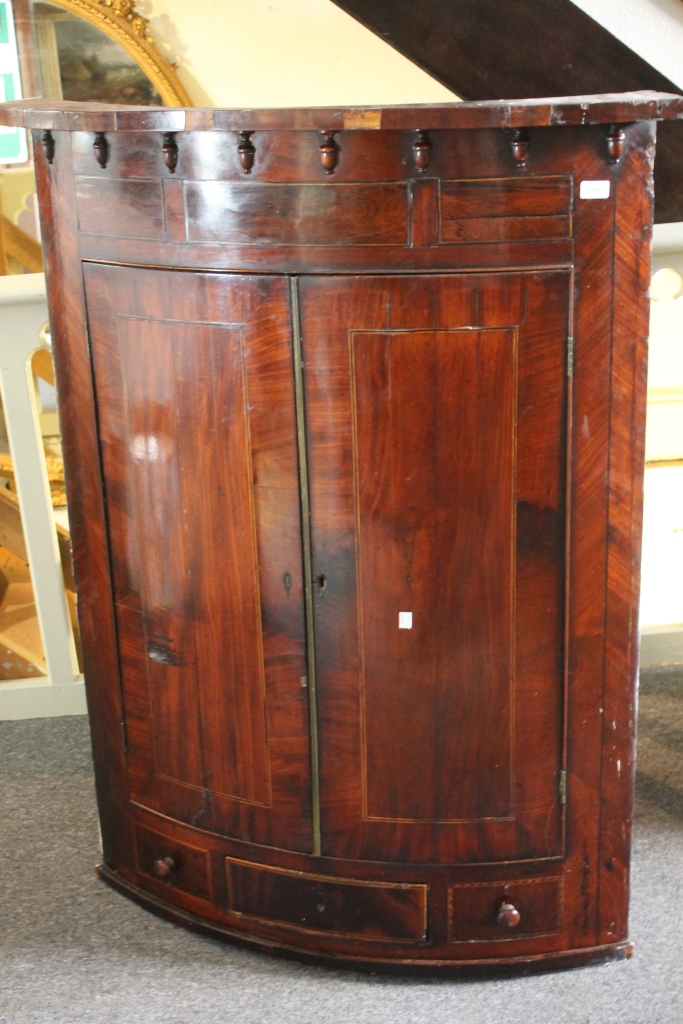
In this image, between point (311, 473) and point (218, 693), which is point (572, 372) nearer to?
point (311, 473)

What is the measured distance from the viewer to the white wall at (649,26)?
7.18 ft

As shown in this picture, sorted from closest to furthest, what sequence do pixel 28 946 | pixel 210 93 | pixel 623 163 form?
pixel 623 163
pixel 28 946
pixel 210 93

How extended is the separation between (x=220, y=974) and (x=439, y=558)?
88 centimetres

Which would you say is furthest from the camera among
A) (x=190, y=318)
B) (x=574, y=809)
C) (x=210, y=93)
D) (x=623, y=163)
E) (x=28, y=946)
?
(x=210, y=93)

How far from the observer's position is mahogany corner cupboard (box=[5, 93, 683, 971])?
1.71 meters

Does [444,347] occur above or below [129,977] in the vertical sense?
above

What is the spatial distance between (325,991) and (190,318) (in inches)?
46.8

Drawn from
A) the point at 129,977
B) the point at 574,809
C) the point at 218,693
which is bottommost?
the point at 129,977

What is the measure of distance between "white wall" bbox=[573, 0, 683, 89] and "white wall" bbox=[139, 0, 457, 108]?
Result: 2.48 metres

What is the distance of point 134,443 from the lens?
2010mm

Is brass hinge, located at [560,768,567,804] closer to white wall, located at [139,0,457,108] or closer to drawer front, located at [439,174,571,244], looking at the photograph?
drawer front, located at [439,174,571,244]

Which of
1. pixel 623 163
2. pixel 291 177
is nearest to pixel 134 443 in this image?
pixel 291 177

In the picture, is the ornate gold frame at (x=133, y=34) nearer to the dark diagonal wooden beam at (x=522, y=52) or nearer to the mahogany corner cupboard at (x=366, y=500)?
the dark diagonal wooden beam at (x=522, y=52)

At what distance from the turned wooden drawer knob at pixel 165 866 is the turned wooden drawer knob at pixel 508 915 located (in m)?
0.62
